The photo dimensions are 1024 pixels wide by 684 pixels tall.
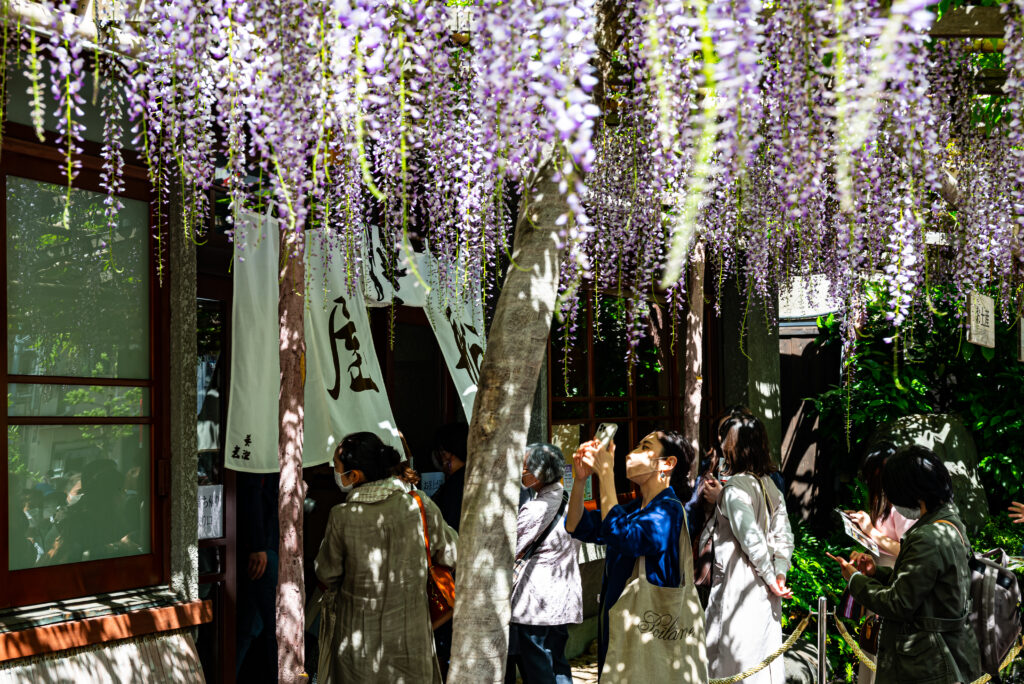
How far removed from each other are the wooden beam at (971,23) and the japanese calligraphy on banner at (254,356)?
116 inches

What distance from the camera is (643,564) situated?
11.9 ft

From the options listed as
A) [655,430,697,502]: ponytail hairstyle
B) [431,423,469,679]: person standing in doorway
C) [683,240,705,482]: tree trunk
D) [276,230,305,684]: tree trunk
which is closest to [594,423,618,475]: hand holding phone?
[655,430,697,502]: ponytail hairstyle

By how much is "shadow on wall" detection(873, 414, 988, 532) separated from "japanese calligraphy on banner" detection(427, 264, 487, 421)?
12.7ft

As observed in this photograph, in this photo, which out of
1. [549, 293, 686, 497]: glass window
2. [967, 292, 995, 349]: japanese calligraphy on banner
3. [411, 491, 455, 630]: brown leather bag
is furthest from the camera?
[549, 293, 686, 497]: glass window

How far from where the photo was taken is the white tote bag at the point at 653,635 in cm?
355

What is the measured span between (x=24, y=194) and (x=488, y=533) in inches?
103

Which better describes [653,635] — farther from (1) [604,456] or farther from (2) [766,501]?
(2) [766,501]

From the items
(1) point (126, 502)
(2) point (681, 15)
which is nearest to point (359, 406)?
(1) point (126, 502)

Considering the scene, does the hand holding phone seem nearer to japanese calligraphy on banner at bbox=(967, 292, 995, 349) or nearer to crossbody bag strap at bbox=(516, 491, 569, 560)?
crossbody bag strap at bbox=(516, 491, 569, 560)

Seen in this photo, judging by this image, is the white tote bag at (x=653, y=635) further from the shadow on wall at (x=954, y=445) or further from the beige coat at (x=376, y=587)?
the shadow on wall at (x=954, y=445)

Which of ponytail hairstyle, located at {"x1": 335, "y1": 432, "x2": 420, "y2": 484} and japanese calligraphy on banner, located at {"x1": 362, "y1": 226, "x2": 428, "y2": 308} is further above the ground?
japanese calligraphy on banner, located at {"x1": 362, "y1": 226, "x2": 428, "y2": 308}

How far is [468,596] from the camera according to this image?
263 cm

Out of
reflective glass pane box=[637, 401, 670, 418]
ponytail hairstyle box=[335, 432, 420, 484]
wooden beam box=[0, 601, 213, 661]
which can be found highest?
ponytail hairstyle box=[335, 432, 420, 484]

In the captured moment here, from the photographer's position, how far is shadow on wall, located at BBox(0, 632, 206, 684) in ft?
11.9
